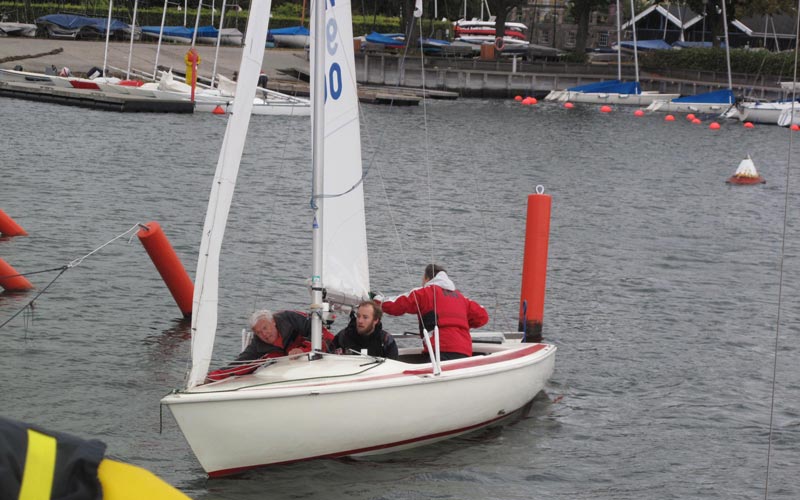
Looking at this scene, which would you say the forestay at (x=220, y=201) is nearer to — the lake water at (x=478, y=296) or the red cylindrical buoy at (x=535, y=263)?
the lake water at (x=478, y=296)

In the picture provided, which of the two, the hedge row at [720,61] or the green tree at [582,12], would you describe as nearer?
the hedge row at [720,61]

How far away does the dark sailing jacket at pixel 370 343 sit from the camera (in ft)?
38.3

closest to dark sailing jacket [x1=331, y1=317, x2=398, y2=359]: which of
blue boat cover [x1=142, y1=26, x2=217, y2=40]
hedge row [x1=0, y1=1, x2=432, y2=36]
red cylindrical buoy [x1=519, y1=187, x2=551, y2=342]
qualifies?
red cylindrical buoy [x1=519, y1=187, x2=551, y2=342]

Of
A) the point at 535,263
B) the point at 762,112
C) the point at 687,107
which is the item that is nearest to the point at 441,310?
the point at 535,263

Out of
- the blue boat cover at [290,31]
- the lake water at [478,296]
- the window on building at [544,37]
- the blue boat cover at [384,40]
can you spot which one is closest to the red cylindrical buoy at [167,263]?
the lake water at [478,296]

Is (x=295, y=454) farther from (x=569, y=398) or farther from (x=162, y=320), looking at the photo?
(x=162, y=320)

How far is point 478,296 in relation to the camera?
20.3m

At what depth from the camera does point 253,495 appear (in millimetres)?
10211

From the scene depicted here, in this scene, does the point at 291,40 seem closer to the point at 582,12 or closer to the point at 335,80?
the point at 582,12

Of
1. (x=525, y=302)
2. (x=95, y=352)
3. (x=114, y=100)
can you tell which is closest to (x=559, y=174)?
(x=114, y=100)

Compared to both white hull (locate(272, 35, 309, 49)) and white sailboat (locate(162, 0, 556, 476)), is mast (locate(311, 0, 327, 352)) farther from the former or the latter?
white hull (locate(272, 35, 309, 49))

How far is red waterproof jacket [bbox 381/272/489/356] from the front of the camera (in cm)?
1202

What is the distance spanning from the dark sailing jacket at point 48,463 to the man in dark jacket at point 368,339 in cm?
924

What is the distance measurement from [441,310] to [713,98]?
60.7m
